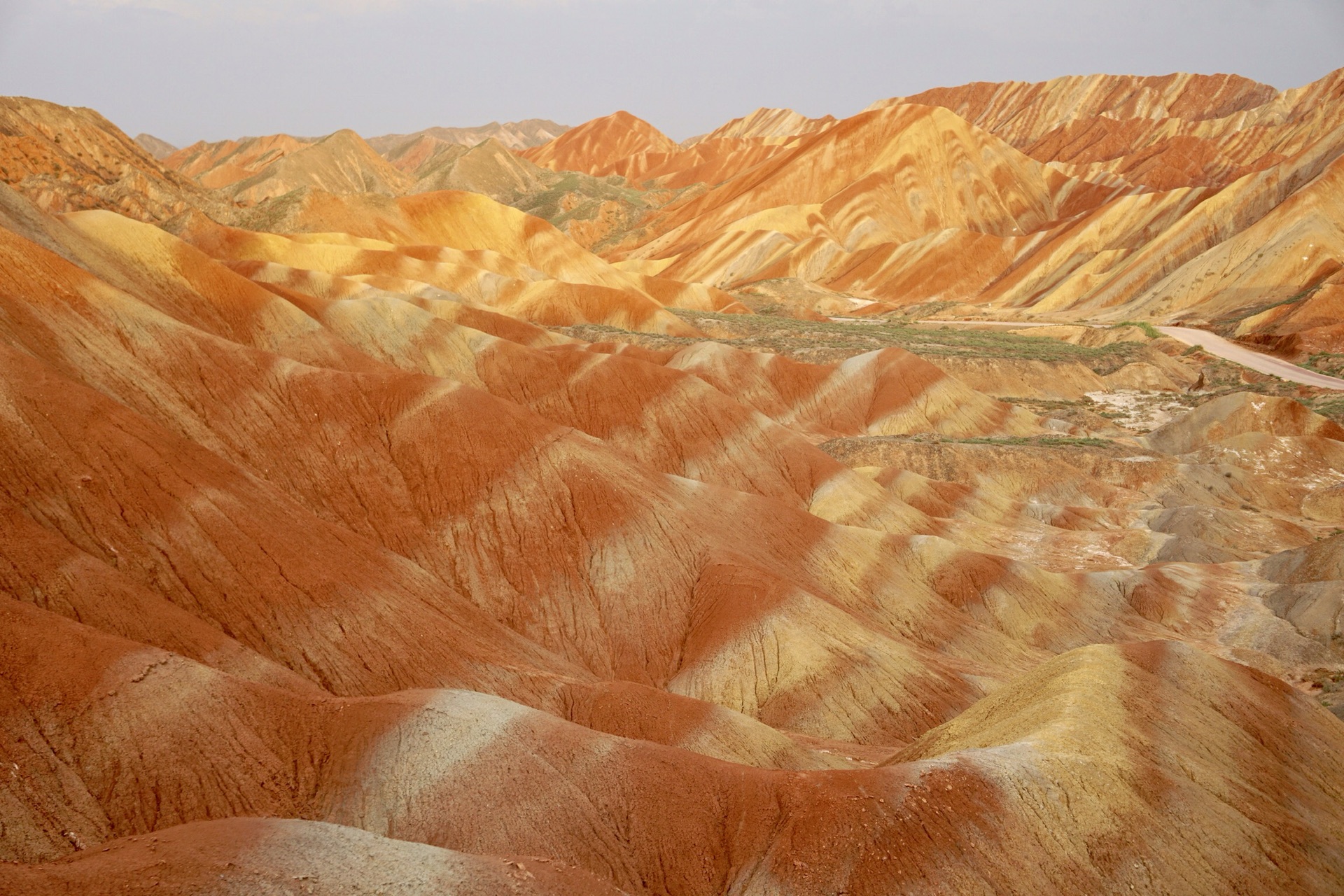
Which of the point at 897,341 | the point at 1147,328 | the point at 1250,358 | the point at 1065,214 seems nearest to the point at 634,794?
the point at 897,341

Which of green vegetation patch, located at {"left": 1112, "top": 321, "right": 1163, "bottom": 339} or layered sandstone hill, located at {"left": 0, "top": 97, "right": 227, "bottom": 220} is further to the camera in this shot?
green vegetation patch, located at {"left": 1112, "top": 321, "right": 1163, "bottom": 339}

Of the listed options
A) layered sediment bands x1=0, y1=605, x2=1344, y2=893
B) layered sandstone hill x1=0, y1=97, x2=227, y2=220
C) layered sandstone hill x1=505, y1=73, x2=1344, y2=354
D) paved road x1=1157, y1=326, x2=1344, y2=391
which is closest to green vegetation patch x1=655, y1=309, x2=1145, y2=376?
paved road x1=1157, y1=326, x2=1344, y2=391

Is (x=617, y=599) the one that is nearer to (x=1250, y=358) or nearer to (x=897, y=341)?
(x=897, y=341)

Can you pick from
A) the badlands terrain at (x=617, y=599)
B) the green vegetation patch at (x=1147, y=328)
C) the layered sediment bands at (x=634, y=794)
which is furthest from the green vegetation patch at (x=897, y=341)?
the layered sediment bands at (x=634, y=794)

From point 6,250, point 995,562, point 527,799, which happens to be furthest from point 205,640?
point 995,562

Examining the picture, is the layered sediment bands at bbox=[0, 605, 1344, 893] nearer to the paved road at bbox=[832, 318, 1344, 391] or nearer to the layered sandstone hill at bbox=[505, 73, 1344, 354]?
the paved road at bbox=[832, 318, 1344, 391]

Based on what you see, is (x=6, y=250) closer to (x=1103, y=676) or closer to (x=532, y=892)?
(x=532, y=892)
